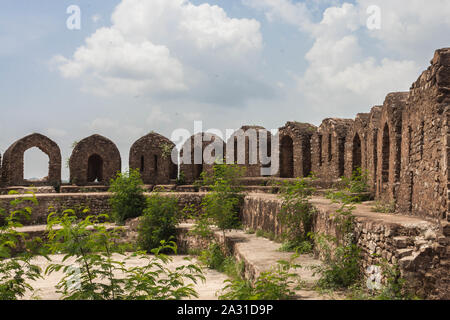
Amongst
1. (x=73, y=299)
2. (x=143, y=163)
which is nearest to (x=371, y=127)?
(x=73, y=299)

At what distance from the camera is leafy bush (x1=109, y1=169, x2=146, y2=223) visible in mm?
15555

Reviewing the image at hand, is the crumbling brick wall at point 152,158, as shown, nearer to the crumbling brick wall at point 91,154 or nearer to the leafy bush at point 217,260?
the crumbling brick wall at point 91,154

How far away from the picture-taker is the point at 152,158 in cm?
2052

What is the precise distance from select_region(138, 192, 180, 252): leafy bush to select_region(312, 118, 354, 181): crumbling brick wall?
5.90 m

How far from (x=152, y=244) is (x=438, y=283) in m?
9.77

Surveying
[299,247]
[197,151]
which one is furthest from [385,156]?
[197,151]

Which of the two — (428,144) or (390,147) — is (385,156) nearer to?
(390,147)

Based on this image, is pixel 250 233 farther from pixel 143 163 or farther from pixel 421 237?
pixel 143 163

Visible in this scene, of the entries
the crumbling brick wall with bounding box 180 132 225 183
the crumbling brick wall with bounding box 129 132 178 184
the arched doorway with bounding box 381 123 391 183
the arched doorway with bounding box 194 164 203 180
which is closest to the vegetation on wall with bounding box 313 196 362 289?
the arched doorway with bounding box 381 123 391 183

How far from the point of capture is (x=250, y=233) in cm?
1203

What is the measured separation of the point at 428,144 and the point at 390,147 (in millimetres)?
2667

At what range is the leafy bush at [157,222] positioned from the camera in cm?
1317

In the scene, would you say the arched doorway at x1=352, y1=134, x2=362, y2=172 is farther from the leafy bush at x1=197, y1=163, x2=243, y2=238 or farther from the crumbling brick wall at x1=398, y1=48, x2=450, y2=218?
the crumbling brick wall at x1=398, y1=48, x2=450, y2=218
